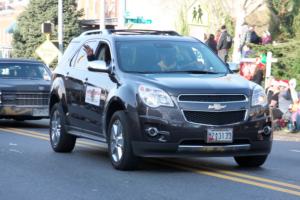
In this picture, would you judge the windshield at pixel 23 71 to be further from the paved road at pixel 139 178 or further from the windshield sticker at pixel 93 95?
the windshield sticker at pixel 93 95

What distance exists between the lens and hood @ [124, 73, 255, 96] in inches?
385

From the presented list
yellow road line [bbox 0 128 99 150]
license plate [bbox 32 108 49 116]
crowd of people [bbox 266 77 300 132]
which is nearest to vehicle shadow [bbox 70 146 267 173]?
yellow road line [bbox 0 128 99 150]

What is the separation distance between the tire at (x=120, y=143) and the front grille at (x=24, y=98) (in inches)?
336

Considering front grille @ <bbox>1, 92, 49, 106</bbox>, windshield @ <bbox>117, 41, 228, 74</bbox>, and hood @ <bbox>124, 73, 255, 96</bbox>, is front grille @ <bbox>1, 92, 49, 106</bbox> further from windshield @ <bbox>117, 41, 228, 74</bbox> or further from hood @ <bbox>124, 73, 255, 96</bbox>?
hood @ <bbox>124, 73, 255, 96</bbox>

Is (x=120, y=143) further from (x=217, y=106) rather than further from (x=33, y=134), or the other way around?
(x=33, y=134)

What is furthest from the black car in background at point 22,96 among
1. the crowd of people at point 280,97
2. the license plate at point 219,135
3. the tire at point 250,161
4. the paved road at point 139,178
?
the license plate at point 219,135

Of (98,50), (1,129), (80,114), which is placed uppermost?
(98,50)

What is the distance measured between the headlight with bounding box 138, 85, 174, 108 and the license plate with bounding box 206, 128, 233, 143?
0.58 meters

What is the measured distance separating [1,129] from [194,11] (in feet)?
40.7

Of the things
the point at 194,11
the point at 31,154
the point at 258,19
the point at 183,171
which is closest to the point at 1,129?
the point at 31,154

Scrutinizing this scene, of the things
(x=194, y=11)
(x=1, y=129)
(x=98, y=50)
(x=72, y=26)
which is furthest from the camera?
(x=72, y=26)

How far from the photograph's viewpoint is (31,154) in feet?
41.0

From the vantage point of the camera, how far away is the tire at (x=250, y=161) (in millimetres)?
10605

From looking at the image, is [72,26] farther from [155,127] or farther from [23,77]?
[155,127]
